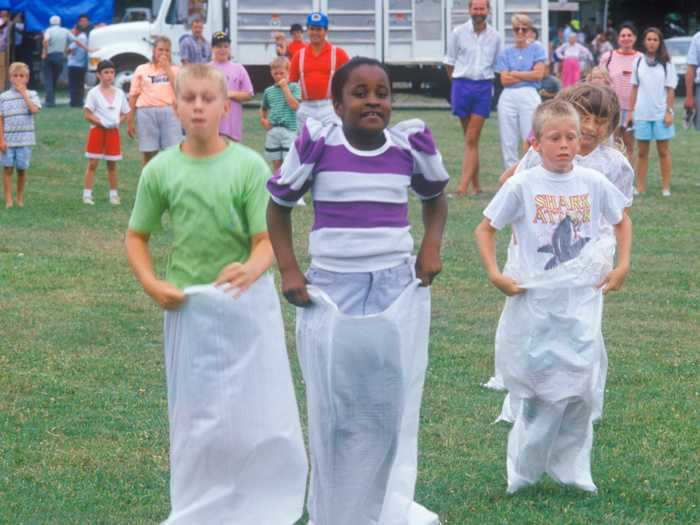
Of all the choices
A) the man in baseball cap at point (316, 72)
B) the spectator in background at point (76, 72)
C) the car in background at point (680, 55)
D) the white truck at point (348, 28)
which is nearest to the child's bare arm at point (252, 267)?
the man in baseball cap at point (316, 72)

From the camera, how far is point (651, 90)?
1634 cm

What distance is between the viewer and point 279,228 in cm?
477

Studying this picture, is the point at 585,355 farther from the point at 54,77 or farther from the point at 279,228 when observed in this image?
the point at 54,77

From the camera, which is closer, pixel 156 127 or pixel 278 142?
pixel 278 142

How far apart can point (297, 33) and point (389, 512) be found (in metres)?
20.9

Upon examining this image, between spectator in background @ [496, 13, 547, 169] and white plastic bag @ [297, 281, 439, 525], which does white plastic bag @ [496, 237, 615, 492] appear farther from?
spectator in background @ [496, 13, 547, 169]

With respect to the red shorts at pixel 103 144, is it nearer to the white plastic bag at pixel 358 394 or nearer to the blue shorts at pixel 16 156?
the blue shorts at pixel 16 156

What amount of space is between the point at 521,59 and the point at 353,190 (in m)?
11.5

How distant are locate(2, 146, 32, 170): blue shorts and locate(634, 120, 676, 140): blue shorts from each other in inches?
261

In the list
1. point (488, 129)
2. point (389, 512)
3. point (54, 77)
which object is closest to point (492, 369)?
point (389, 512)

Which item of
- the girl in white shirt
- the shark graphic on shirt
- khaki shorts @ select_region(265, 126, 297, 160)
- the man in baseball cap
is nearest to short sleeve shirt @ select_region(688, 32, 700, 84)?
the girl in white shirt

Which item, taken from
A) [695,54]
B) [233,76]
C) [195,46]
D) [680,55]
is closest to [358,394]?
[233,76]

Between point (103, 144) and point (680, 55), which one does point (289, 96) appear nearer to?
point (103, 144)

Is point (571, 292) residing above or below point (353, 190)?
below
